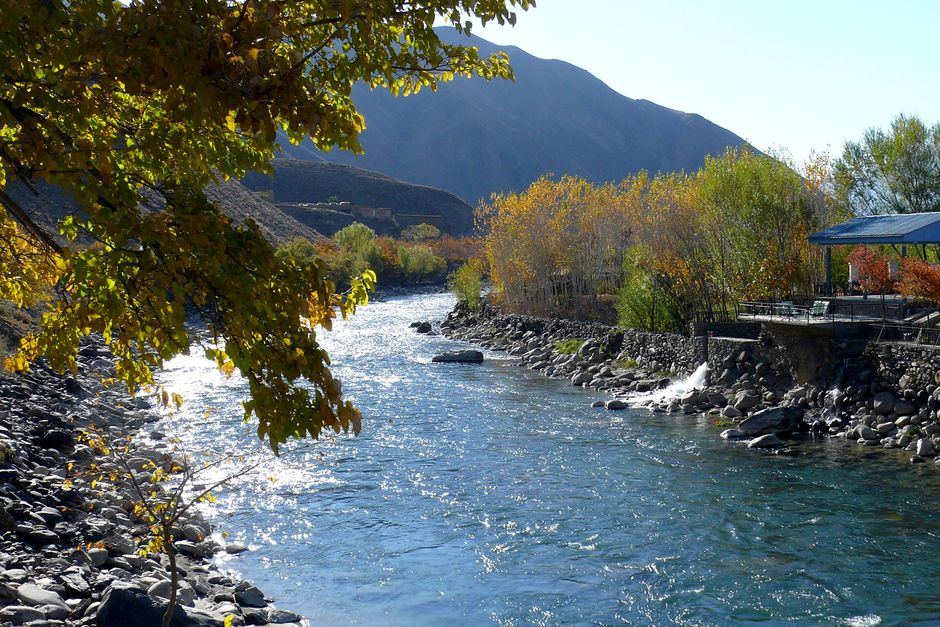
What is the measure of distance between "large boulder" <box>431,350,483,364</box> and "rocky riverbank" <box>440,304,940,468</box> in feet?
6.39

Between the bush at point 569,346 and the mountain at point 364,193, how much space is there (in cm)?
8435

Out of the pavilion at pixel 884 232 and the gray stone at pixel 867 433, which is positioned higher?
the pavilion at pixel 884 232

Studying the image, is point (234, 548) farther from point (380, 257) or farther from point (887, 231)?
point (380, 257)

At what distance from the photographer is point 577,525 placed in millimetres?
12297

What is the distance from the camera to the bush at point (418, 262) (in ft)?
262


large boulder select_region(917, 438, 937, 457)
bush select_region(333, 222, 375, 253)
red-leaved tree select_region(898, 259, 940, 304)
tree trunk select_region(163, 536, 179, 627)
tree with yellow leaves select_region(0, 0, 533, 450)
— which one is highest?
bush select_region(333, 222, 375, 253)

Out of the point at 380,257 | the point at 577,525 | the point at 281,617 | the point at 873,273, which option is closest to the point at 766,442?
the point at 577,525

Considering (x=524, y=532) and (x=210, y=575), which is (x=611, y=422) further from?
(x=210, y=575)

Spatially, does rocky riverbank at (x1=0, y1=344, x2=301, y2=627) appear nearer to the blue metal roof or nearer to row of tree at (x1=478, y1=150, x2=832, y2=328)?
the blue metal roof

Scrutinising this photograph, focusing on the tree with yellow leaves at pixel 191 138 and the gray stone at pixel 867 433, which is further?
the gray stone at pixel 867 433

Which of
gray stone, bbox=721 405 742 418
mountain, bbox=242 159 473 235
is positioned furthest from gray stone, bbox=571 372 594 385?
mountain, bbox=242 159 473 235

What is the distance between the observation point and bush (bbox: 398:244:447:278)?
79875mm

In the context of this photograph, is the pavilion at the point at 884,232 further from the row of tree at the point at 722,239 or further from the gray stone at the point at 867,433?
the gray stone at the point at 867,433

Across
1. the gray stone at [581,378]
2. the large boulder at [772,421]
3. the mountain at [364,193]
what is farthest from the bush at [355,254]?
the large boulder at [772,421]
